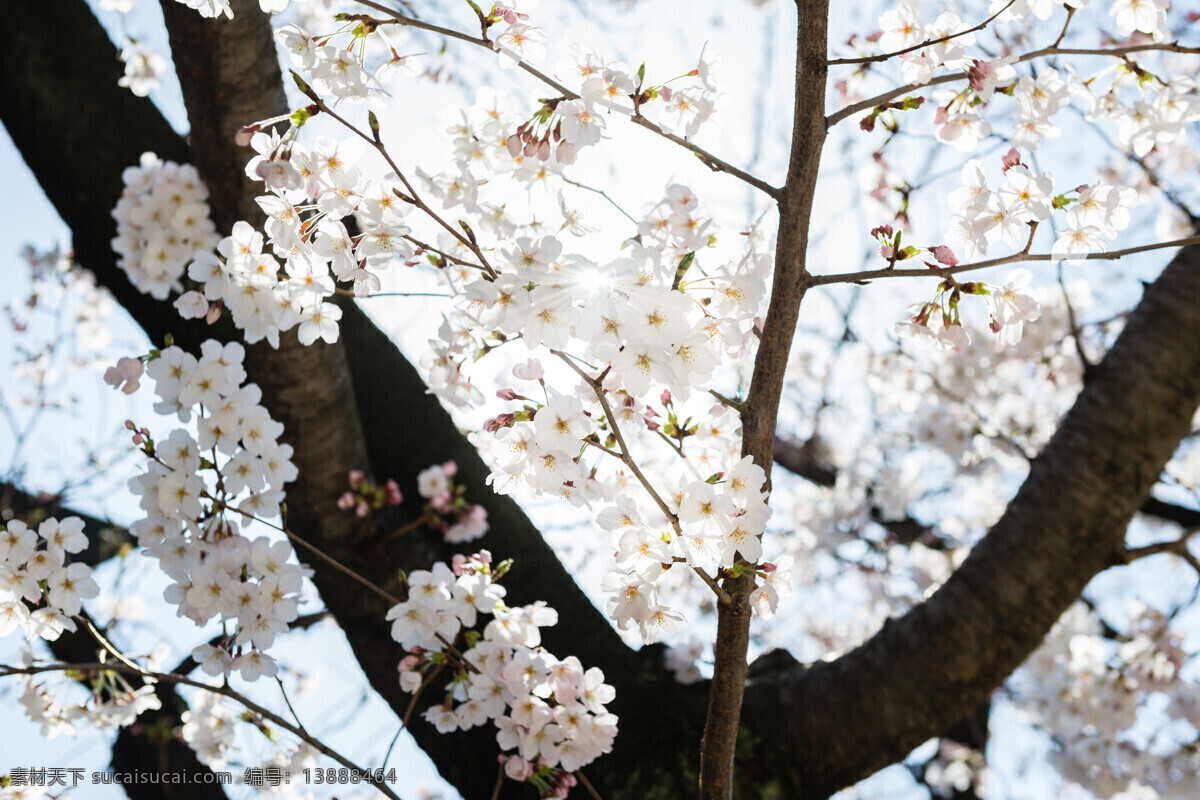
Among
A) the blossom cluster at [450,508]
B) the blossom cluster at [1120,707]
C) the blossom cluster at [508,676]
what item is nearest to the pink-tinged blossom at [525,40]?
the blossom cluster at [508,676]

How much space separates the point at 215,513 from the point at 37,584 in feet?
1.04

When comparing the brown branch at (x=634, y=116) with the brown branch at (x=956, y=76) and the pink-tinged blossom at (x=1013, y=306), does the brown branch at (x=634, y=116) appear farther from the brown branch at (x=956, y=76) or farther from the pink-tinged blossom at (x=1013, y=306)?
the pink-tinged blossom at (x=1013, y=306)

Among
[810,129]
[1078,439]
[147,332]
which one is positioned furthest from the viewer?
[147,332]

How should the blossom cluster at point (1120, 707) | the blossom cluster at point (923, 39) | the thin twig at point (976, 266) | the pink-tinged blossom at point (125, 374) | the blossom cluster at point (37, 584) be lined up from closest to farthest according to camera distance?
the thin twig at point (976, 266), the blossom cluster at point (923, 39), the blossom cluster at point (37, 584), the pink-tinged blossom at point (125, 374), the blossom cluster at point (1120, 707)

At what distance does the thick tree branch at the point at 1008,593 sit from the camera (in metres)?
1.86

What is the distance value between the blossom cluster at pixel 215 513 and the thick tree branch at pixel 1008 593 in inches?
46.1

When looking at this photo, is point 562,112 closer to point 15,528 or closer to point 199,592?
point 199,592

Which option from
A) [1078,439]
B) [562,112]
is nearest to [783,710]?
[1078,439]

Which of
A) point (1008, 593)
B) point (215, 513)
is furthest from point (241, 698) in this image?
point (1008, 593)

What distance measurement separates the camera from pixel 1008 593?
1.89 m

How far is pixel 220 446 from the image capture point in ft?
4.76

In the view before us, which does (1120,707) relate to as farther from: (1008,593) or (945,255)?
(945,255)

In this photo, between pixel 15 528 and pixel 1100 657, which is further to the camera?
pixel 1100 657

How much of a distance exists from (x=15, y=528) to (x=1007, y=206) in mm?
1709
